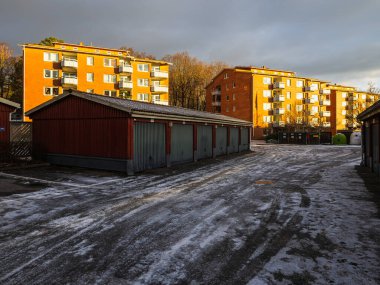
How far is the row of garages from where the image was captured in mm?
14617

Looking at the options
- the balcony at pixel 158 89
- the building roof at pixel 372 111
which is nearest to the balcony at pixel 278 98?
the balcony at pixel 158 89

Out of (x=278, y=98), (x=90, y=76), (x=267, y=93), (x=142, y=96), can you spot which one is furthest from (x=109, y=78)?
(x=278, y=98)

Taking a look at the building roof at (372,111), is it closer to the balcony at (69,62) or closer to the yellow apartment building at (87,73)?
the yellow apartment building at (87,73)

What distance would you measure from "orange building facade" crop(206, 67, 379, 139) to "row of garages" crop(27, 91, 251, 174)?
40.3 m

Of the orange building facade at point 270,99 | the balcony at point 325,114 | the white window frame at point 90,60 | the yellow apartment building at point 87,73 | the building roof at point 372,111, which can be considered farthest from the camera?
the balcony at point 325,114

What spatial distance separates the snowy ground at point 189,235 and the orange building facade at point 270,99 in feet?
156

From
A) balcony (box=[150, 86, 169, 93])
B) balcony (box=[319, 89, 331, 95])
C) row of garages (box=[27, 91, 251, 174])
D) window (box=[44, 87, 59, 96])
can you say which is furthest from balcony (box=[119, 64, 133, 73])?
balcony (box=[319, 89, 331, 95])

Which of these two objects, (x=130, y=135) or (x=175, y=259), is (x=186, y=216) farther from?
(x=130, y=135)

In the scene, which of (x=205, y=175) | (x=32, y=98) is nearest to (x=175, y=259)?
(x=205, y=175)

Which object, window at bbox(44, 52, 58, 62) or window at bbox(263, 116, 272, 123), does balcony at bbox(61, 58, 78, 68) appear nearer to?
window at bbox(44, 52, 58, 62)

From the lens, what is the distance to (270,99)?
6016 cm

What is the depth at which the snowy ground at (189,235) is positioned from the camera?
14.4 feet

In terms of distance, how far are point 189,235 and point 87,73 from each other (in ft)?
148

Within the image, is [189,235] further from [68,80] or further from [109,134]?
[68,80]
